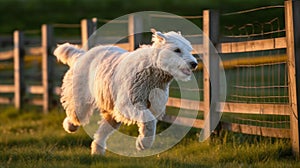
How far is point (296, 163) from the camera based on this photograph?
22.5ft

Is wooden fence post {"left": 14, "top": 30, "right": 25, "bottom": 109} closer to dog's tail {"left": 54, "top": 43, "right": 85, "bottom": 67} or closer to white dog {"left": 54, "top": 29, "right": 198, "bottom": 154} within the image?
dog's tail {"left": 54, "top": 43, "right": 85, "bottom": 67}

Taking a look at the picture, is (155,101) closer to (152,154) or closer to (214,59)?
(152,154)

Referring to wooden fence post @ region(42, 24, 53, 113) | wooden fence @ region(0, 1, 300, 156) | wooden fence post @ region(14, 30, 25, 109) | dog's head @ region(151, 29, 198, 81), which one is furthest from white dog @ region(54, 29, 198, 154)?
wooden fence post @ region(14, 30, 25, 109)

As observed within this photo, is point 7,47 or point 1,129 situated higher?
point 7,47

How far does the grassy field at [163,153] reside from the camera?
679 centimetres

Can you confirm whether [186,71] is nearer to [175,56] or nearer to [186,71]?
[186,71]

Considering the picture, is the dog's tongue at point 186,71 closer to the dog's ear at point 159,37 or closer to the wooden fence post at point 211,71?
the dog's ear at point 159,37

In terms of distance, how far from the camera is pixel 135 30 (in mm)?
10297

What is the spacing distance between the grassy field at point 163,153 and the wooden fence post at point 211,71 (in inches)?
10.8

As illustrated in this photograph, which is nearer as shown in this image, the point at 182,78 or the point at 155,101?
the point at 182,78

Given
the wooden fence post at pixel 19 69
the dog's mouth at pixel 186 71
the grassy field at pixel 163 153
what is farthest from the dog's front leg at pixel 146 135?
the wooden fence post at pixel 19 69

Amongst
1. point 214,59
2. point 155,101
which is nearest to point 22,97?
point 214,59

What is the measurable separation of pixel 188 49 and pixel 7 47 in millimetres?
18480

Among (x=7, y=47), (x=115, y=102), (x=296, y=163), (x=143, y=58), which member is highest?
(x=7, y=47)
